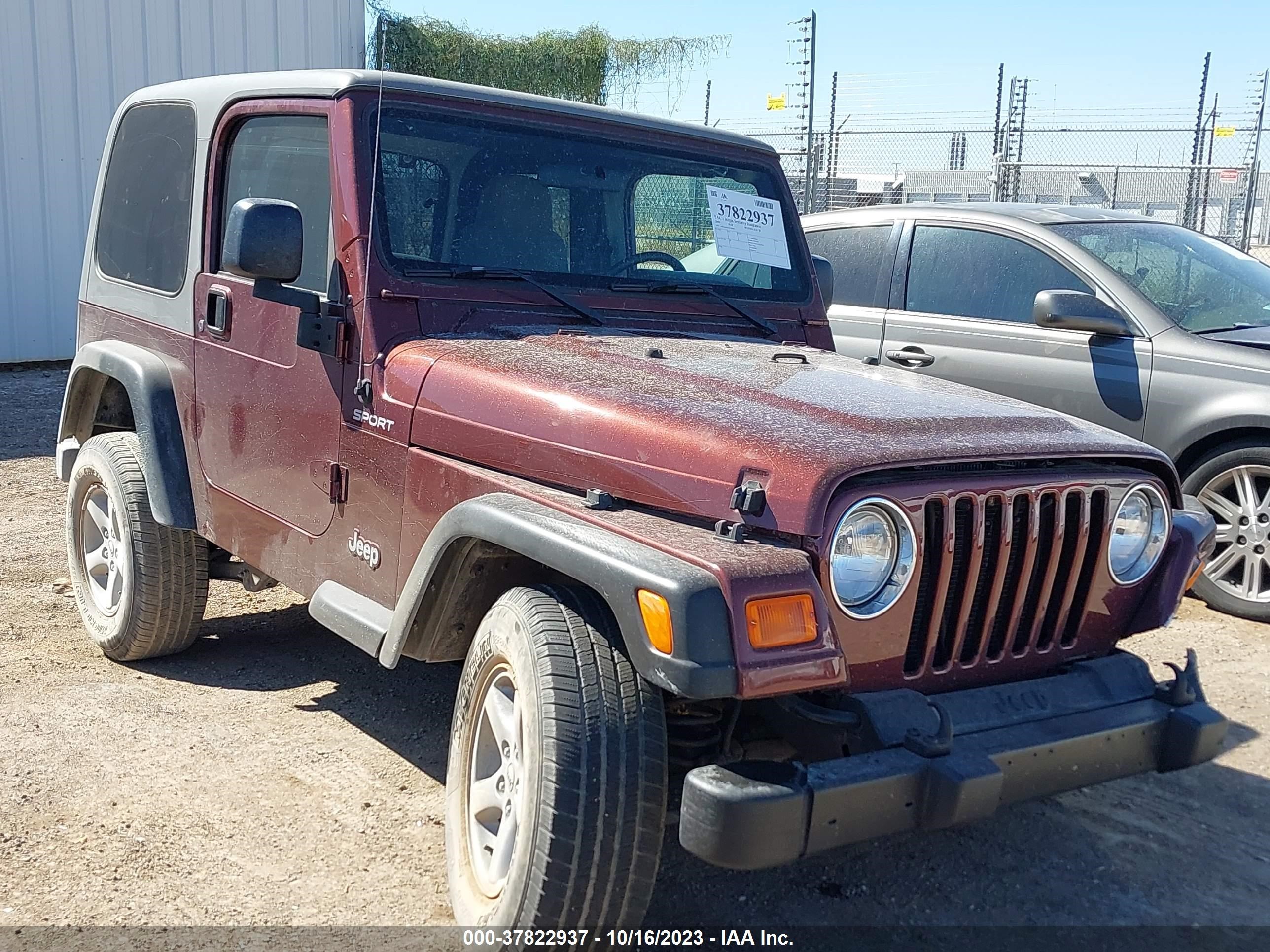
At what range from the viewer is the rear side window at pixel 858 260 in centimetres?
643

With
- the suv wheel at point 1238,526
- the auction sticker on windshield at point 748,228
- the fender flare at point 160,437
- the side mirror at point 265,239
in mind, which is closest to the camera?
the side mirror at point 265,239

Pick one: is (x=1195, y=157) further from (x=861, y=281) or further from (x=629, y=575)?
(x=629, y=575)

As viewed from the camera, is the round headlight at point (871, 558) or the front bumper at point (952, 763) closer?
the front bumper at point (952, 763)

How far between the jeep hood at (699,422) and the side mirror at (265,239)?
1.43 feet

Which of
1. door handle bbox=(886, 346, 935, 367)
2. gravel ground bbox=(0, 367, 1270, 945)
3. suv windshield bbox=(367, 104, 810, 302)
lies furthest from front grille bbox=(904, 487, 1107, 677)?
door handle bbox=(886, 346, 935, 367)

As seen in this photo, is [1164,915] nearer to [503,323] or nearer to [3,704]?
[503,323]

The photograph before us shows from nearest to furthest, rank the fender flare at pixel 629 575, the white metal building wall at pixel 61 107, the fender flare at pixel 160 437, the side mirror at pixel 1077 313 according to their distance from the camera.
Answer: the fender flare at pixel 629 575
the fender flare at pixel 160 437
the side mirror at pixel 1077 313
the white metal building wall at pixel 61 107

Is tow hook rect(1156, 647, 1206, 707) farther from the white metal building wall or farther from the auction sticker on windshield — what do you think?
the white metal building wall

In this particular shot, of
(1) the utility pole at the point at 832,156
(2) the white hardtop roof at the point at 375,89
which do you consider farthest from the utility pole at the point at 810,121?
(2) the white hardtop roof at the point at 375,89

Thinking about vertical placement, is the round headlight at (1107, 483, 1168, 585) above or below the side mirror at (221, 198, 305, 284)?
below

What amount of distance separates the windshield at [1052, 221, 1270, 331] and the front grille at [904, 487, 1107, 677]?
129 inches

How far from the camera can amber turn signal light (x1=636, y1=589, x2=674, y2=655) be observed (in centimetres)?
220

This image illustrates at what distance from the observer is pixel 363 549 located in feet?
10.7

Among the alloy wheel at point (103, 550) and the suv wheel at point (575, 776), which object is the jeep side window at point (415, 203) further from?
the alloy wheel at point (103, 550)
